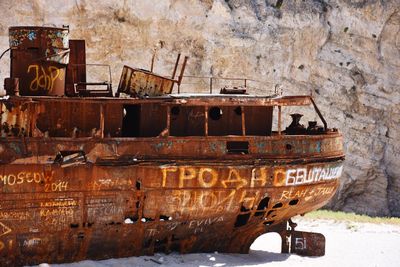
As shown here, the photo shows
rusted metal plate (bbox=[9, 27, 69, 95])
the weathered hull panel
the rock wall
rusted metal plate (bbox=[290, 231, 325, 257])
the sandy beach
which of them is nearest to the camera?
the weathered hull panel

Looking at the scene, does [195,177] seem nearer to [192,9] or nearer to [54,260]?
[54,260]

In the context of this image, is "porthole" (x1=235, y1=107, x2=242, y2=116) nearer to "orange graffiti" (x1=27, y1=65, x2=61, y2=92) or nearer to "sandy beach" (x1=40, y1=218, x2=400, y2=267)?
"sandy beach" (x1=40, y1=218, x2=400, y2=267)

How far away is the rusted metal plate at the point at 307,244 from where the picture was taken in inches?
512

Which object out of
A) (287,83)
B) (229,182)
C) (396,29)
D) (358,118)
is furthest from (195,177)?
(396,29)

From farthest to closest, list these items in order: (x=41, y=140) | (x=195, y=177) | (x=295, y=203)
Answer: (x=295, y=203), (x=195, y=177), (x=41, y=140)

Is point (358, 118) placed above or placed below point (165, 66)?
below

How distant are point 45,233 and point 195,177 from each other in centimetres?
273

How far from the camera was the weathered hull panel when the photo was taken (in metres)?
10.2

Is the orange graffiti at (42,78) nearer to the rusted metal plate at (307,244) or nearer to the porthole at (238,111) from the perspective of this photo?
the porthole at (238,111)

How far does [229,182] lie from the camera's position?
11.5 m

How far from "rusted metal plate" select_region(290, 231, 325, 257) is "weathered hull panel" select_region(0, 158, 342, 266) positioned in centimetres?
73

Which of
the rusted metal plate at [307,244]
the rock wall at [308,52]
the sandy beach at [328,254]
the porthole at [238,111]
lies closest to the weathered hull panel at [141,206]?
the sandy beach at [328,254]

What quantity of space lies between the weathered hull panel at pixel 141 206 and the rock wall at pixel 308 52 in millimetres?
10863

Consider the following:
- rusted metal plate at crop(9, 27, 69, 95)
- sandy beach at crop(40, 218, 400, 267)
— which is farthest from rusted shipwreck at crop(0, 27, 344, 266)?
sandy beach at crop(40, 218, 400, 267)
